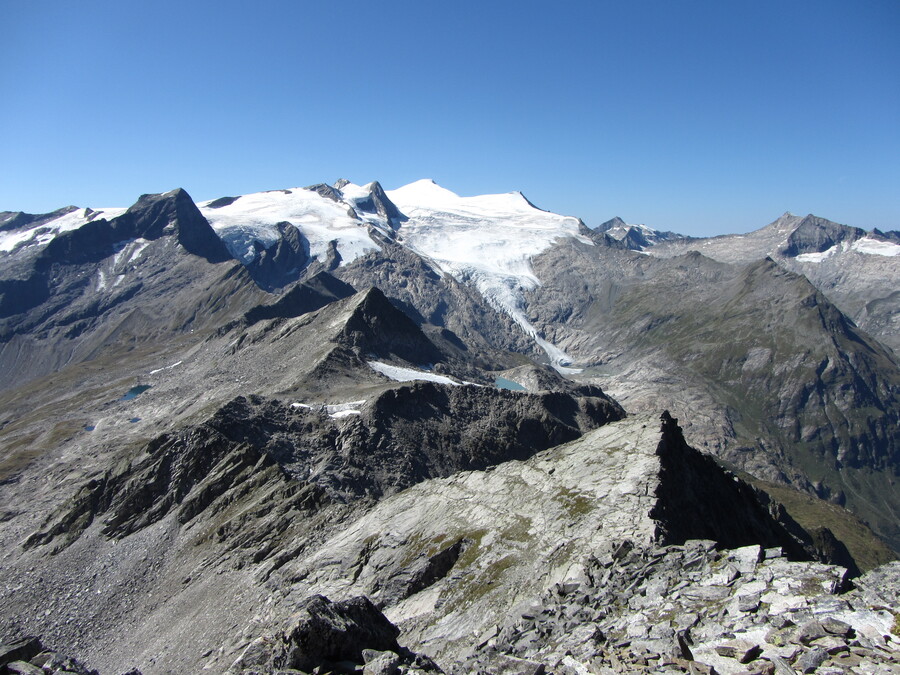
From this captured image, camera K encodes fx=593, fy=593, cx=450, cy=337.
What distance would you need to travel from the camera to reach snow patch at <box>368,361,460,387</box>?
14125cm

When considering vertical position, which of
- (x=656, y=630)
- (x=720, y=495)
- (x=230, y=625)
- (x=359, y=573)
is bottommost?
(x=230, y=625)

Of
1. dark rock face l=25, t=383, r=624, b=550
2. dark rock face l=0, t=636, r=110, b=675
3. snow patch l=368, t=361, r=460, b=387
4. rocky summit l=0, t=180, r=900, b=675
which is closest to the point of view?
rocky summit l=0, t=180, r=900, b=675

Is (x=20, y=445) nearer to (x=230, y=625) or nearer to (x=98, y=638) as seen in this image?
(x=98, y=638)

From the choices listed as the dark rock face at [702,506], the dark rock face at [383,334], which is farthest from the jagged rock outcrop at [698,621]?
the dark rock face at [383,334]

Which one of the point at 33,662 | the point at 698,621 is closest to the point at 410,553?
the point at 33,662

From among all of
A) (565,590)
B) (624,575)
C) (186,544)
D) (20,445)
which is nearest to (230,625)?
(186,544)

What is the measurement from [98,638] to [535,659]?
51.7 meters

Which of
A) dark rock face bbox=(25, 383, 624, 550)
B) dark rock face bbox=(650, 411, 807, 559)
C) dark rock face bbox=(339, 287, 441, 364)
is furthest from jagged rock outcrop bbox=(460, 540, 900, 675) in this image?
dark rock face bbox=(339, 287, 441, 364)

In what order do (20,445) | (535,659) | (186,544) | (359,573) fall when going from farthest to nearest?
(20,445), (186,544), (359,573), (535,659)

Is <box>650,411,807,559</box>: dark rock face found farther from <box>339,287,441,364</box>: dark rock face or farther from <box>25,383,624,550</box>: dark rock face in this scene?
<box>339,287,441,364</box>: dark rock face

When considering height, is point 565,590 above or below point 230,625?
above

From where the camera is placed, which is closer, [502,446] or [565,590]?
[565,590]

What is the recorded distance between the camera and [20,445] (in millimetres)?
151000

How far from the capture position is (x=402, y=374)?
144250 mm
